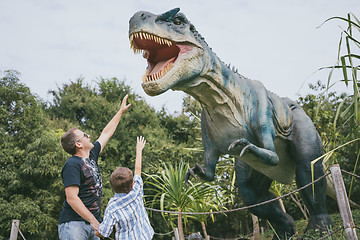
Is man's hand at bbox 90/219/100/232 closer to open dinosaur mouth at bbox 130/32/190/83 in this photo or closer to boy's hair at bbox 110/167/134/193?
boy's hair at bbox 110/167/134/193

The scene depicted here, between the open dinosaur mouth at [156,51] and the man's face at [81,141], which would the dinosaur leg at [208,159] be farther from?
the man's face at [81,141]

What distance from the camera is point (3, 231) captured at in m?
9.00

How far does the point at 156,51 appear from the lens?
285 centimetres

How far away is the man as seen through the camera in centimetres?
214

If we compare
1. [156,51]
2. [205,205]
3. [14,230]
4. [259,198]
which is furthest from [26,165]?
[156,51]

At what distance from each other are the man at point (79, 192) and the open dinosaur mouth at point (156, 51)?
0.63 metres

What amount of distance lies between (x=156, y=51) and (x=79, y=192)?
1170mm

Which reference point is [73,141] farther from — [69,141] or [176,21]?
[176,21]

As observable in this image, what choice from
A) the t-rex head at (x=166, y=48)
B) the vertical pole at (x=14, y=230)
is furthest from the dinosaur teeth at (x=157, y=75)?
the vertical pole at (x=14, y=230)

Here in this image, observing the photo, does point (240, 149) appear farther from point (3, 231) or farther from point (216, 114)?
point (3, 231)

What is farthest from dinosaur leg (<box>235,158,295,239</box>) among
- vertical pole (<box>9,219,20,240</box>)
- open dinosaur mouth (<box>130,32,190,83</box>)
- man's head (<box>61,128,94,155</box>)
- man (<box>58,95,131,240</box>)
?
vertical pole (<box>9,219,20,240</box>)

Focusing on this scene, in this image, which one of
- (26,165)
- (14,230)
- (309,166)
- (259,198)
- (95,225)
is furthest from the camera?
(26,165)

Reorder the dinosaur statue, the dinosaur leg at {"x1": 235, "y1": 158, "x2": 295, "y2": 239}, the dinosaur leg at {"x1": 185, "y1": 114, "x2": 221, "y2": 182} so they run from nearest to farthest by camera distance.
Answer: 1. the dinosaur statue
2. the dinosaur leg at {"x1": 185, "y1": 114, "x2": 221, "y2": 182}
3. the dinosaur leg at {"x1": 235, "y1": 158, "x2": 295, "y2": 239}

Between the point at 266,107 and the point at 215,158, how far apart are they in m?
0.60
